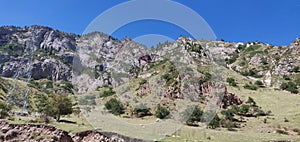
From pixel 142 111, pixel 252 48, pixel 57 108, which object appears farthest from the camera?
pixel 252 48

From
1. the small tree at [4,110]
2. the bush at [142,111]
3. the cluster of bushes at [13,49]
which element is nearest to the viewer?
the small tree at [4,110]

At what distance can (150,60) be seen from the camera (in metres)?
111

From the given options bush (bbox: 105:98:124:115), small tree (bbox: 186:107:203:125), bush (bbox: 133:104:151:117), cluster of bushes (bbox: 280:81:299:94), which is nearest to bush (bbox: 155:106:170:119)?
bush (bbox: 133:104:151:117)

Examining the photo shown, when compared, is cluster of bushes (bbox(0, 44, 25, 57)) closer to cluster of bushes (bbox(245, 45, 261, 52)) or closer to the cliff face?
the cliff face

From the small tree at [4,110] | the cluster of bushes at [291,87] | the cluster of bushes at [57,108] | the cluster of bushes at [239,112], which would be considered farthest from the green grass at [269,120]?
the small tree at [4,110]

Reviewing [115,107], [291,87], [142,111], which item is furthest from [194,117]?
[291,87]

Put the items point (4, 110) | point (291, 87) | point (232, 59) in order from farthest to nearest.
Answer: point (232, 59)
point (291, 87)
point (4, 110)

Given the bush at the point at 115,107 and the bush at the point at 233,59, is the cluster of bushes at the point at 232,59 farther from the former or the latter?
the bush at the point at 115,107

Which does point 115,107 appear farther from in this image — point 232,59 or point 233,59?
point 233,59

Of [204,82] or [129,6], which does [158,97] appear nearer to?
[204,82]

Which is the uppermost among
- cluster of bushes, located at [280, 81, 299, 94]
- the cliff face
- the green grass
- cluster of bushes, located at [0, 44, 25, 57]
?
cluster of bushes, located at [0, 44, 25, 57]

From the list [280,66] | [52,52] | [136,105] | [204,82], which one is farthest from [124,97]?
[52,52]

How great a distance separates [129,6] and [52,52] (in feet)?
639

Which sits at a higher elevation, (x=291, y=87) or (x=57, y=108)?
(x=291, y=87)
